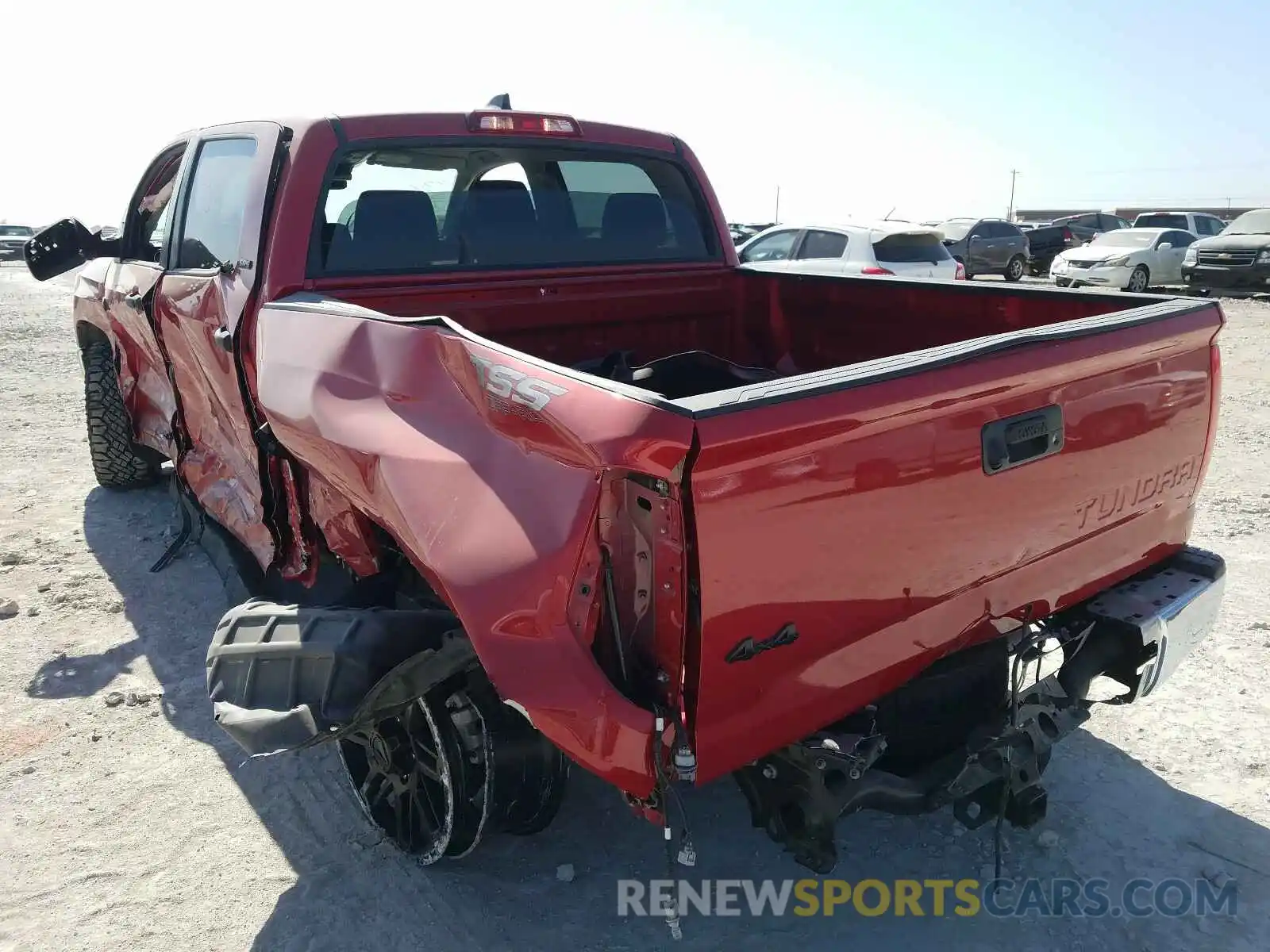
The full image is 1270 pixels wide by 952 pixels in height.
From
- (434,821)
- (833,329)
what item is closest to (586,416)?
(434,821)

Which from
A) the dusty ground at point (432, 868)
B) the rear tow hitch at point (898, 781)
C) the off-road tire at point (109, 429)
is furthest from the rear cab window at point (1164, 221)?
the rear tow hitch at point (898, 781)

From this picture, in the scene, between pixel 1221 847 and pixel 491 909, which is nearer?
pixel 491 909

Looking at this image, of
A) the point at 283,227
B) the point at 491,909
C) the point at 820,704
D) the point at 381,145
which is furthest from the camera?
the point at 381,145

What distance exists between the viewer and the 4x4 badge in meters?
1.92

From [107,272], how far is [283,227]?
2544mm

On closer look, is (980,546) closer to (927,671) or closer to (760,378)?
(927,671)

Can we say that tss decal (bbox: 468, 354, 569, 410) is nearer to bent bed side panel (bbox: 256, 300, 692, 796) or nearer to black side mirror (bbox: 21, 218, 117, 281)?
bent bed side panel (bbox: 256, 300, 692, 796)

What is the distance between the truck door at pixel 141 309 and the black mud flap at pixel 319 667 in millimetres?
2313

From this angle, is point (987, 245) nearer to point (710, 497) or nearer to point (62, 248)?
A: point (62, 248)

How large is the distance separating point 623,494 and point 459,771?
3.72 ft

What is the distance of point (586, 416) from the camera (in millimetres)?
1833

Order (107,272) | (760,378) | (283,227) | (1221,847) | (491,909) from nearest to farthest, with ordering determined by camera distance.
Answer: (491,909)
(1221,847)
(283,227)
(760,378)
(107,272)

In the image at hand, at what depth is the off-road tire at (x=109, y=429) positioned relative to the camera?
5.81m

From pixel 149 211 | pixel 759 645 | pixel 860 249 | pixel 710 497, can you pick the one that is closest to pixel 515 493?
pixel 710 497
